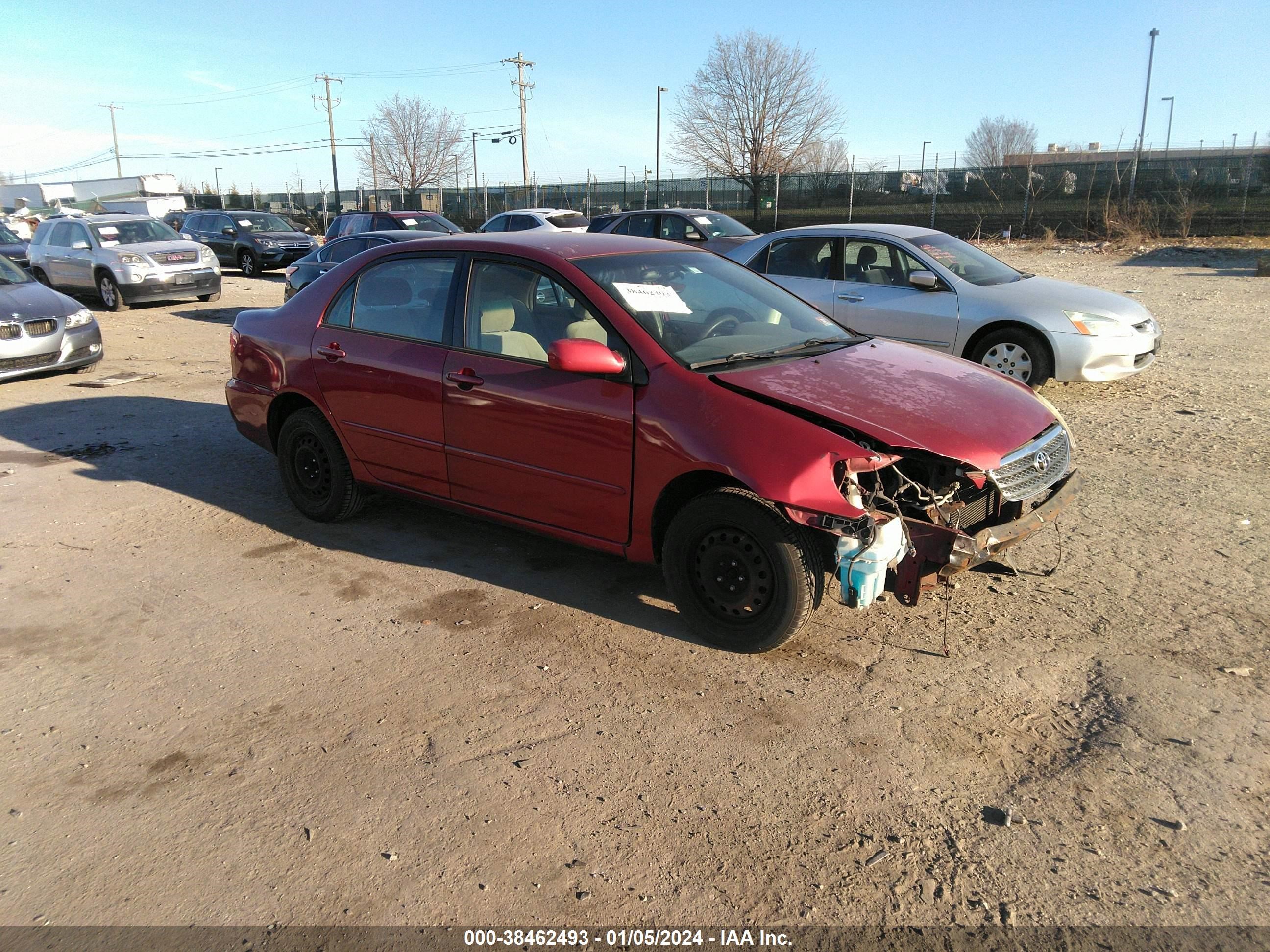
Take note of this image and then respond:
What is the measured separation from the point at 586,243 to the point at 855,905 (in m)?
3.48

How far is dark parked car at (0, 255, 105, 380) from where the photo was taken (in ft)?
32.1

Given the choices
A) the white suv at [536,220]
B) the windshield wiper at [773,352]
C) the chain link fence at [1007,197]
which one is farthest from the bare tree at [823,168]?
the windshield wiper at [773,352]

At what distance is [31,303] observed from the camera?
33.2ft

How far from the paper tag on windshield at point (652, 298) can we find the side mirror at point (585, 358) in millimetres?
340

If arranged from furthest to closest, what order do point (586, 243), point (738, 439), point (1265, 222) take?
point (1265, 222) → point (586, 243) → point (738, 439)

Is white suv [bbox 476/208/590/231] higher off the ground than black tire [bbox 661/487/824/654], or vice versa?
white suv [bbox 476/208/590/231]

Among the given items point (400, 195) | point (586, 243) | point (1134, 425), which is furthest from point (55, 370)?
point (400, 195)

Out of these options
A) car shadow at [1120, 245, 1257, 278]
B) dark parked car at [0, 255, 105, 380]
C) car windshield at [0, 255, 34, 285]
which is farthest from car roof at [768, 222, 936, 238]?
car shadow at [1120, 245, 1257, 278]

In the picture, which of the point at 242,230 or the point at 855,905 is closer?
the point at 855,905

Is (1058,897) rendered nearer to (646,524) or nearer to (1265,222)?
(646,524)

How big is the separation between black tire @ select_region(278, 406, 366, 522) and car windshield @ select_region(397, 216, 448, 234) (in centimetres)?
1418

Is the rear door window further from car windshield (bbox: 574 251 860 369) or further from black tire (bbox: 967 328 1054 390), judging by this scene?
car windshield (bbox: 574 251 860 369)

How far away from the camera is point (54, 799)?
312 cm

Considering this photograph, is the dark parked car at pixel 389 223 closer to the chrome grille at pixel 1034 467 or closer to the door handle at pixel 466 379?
the door handle at pixel 466 379
